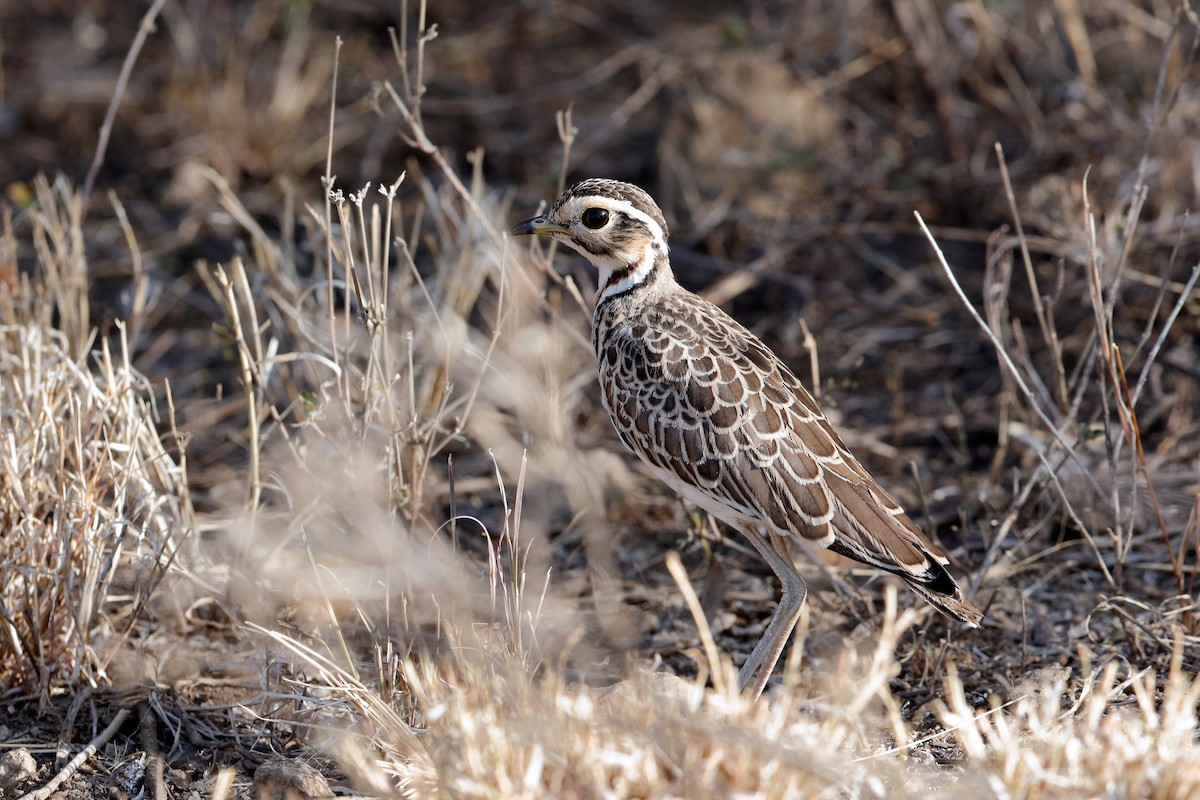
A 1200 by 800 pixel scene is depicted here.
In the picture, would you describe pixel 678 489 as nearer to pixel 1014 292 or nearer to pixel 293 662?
pixel 293 662

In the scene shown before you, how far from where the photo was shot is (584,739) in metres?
3.05

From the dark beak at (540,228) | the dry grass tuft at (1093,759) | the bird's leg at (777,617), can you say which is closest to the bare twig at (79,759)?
the bird's leg at (777,617)

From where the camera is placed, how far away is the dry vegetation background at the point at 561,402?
372 centimetres

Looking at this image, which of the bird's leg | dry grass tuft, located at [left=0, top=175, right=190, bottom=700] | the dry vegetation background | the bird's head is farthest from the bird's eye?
dry grass tuft, located at [left=0, top=175, right=190, bottom=700]

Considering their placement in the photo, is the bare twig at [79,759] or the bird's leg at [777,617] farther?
the bird's leg at [777,617]

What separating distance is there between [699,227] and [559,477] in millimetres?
2274

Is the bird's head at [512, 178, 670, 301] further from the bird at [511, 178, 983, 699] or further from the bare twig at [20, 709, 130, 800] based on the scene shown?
the bare twig at [20, 709, 130, 800]

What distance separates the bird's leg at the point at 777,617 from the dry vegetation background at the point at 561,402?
94 mm

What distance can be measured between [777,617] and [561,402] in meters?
1.36

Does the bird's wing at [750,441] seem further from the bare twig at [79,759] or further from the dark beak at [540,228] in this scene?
the bare twig at [79,759]

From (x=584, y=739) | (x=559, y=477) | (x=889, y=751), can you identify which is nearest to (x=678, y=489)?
(x=559, y=477)

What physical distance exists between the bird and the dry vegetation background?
0.25m

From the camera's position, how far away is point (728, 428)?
170 inches

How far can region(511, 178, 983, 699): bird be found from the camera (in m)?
4.19
